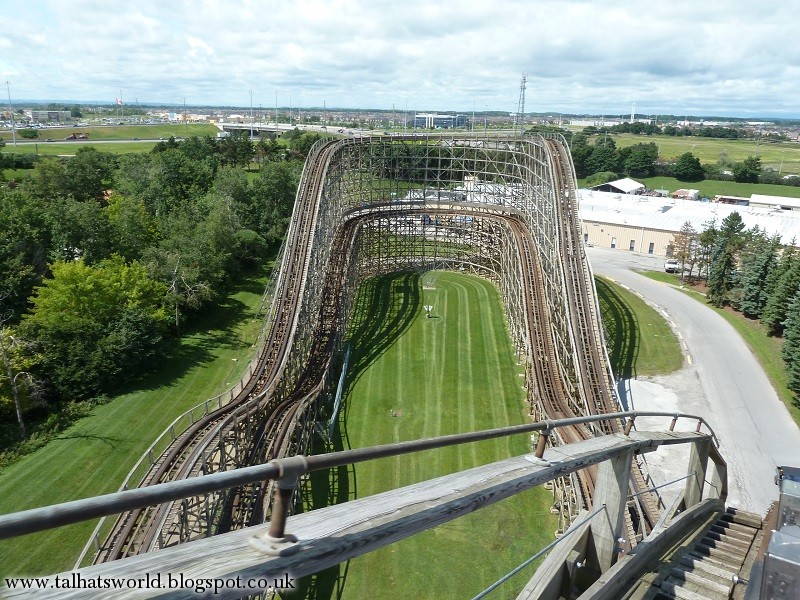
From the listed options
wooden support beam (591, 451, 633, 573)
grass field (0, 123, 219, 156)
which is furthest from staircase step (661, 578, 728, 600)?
grass field (0, 123, 219, 156)

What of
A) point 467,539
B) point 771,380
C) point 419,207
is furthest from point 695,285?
point 467,539

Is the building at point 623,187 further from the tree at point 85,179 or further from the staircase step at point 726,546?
the staircase step at point 726,546

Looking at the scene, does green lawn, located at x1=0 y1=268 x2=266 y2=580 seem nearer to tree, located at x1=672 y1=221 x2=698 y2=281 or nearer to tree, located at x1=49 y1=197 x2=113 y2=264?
tree, located at x1=49 y1=197 x2=113 y2=264

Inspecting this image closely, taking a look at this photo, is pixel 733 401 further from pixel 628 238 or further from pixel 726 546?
pixel 628 238

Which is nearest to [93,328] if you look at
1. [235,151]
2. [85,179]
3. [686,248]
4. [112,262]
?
[112,262]

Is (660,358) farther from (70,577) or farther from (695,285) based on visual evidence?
(70,577)

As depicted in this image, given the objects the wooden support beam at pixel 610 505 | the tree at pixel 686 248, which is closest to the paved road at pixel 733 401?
the tree at pixel 686 248
